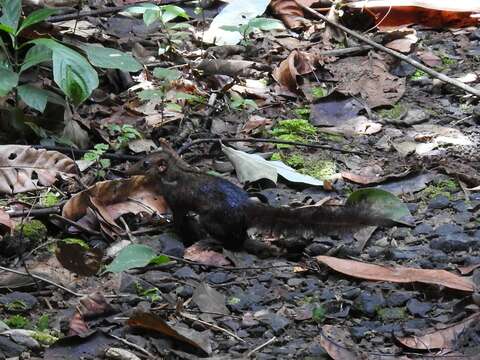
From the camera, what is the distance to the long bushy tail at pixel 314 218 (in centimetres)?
396

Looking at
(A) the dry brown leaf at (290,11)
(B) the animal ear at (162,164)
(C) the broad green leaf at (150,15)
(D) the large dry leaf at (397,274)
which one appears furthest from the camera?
(A) the dry brown leaf at (290,11)

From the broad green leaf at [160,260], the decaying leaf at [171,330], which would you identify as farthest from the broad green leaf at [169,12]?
the decaying leaf at [171,330]

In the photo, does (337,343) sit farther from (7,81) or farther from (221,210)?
(7,81)

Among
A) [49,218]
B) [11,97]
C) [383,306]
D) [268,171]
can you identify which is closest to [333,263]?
[383,306]

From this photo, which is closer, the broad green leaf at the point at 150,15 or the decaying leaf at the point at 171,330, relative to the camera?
the decaying leaf at the point at 171,330

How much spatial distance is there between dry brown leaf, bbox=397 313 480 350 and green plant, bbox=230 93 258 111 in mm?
2684

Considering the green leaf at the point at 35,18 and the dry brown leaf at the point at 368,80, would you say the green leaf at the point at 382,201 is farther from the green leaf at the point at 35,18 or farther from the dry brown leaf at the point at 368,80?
the green leaf at the point at 35,18

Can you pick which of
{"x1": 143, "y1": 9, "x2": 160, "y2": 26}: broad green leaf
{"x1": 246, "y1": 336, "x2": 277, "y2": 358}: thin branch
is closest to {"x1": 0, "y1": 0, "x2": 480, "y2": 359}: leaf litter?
{"x1": 246, "y1": 336, "x2": 277, "y2": 358}: thin branch

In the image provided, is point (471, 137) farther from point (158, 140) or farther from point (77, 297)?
point (77, 297)

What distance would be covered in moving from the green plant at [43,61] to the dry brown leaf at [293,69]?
131 centimetres

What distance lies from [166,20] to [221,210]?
2358mm

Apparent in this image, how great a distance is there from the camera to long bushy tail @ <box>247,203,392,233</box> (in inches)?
156

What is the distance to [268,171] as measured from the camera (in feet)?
15.5

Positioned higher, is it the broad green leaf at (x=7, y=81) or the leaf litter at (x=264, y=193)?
the broad green leaf at (x=7, y=81)
